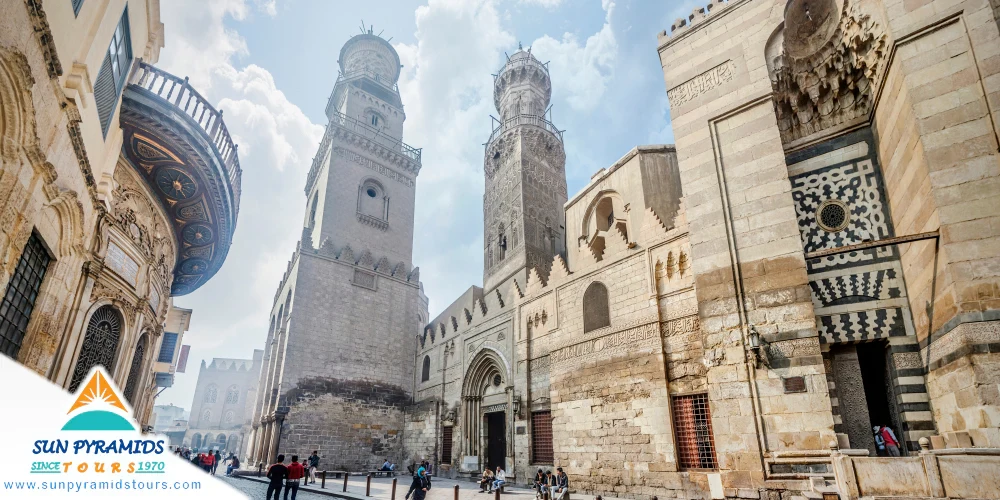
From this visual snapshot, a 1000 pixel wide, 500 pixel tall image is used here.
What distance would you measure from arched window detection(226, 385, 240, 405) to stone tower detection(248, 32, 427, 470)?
3365cm

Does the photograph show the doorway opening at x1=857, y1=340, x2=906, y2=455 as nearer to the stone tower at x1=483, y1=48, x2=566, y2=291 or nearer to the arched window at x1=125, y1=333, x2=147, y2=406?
the stone tower at x1=483, y1=48, x2=566, y2=291

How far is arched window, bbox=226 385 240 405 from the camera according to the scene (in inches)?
2044

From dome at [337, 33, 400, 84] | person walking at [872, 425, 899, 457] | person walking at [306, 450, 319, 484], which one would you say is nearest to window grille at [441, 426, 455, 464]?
person walking at [306, 450, 319, 484]

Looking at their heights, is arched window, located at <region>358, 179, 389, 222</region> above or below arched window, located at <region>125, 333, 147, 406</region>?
above

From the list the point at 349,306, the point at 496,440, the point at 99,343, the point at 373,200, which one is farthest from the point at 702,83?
the point at 373,200

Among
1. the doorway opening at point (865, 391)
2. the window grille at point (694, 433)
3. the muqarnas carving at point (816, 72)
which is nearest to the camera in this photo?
the doorway opening at point (865, 391)

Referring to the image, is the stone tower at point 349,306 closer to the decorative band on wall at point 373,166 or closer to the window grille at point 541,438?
the decorative band on wall at point 373,166

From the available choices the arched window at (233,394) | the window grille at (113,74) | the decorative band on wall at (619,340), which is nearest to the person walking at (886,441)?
the decorative band on wall at (619,340)

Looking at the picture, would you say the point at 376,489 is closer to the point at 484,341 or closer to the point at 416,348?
the point at 484,341

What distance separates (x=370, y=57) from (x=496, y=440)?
24.3 metres

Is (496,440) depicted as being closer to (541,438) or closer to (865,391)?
(541,438)

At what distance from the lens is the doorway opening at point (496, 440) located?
53.0 feet

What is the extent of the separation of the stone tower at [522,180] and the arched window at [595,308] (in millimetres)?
5611

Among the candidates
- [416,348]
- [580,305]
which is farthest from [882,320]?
[416,348]
